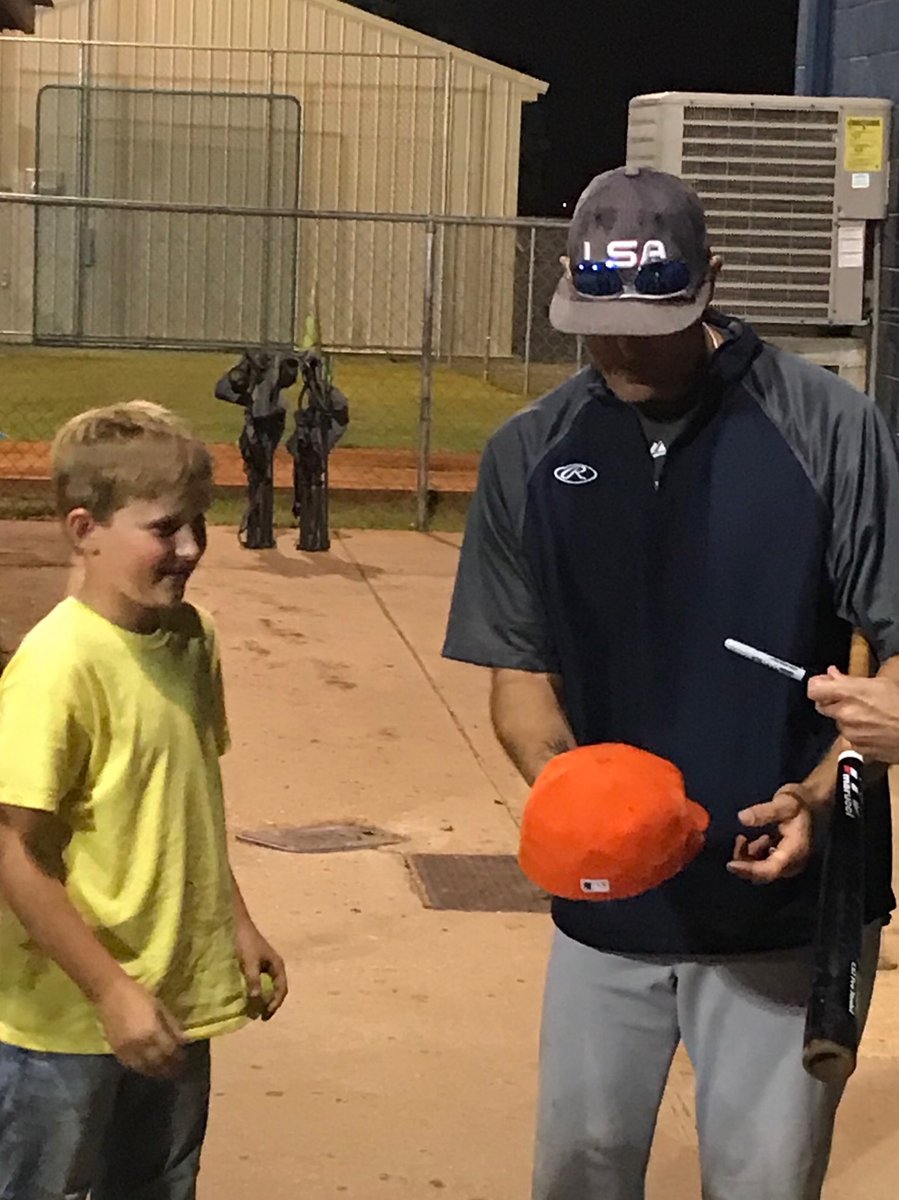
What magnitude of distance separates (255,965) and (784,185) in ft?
24.7

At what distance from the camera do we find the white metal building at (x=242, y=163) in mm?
22812

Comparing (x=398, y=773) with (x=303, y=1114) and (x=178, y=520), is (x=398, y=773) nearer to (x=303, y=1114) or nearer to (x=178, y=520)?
(x=303, y=1114)

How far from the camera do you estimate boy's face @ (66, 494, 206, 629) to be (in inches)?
110

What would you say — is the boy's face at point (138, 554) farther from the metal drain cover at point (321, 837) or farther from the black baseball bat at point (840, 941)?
the metal drain cover at point (321, 837)

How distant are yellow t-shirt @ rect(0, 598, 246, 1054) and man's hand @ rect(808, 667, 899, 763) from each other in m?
0.87

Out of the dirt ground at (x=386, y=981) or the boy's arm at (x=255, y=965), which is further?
the dirt ground at (x=386, y=981)

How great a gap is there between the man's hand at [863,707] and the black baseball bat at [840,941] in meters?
0.05

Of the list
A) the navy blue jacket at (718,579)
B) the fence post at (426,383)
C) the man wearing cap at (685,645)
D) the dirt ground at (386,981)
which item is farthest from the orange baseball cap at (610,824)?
the fence post at (426,383)

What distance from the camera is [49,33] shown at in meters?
23.9

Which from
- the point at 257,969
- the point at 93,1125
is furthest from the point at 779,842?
the point at 93,1125

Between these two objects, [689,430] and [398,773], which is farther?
[398,773]

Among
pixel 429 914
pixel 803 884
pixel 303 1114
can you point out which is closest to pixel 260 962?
pixel 803 884

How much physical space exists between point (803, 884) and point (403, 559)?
9.04 metres

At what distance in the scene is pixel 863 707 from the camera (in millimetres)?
2684
